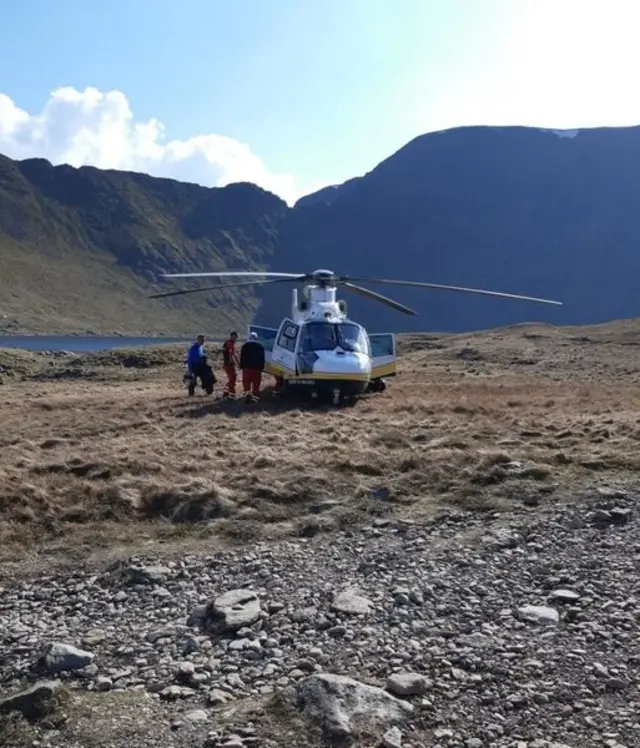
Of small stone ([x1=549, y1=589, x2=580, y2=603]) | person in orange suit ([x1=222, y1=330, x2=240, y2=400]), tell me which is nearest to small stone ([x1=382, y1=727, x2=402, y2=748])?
small stone ([x1=549, y1=589, x2=580, y2=603])

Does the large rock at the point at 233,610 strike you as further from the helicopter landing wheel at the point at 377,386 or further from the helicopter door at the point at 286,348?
the helicopter landing wheel at the point at 377,386

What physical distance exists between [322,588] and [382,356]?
692 inches

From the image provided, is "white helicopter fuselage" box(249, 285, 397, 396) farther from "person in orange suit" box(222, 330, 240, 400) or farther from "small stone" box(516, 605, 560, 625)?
"small stone" box(516, 605, 560, 625)

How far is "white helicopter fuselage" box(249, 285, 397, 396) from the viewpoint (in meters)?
22.1

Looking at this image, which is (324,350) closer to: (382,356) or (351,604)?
(382,356)

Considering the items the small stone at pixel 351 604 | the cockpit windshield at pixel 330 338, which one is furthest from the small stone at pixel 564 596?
the cockpit windshield at pixel 330 338

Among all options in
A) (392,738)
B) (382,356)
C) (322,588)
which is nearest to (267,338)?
(382,356)

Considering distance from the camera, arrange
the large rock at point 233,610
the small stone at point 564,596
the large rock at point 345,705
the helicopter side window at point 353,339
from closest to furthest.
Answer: the large rock at point 345,705 → the large rock at point 233,610 → the small stone at point 564,596 → the helicopter side window at point 353,339

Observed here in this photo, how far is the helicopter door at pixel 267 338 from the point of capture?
2481 centimetres

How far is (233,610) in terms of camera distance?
736 cm

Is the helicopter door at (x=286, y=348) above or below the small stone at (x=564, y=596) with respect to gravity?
above

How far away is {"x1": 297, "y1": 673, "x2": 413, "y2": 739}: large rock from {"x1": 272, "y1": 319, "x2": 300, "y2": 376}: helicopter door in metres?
16.9

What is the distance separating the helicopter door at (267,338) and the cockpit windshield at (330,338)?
210 cm

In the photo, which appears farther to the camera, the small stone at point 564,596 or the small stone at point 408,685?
the small stone at point 564,596
